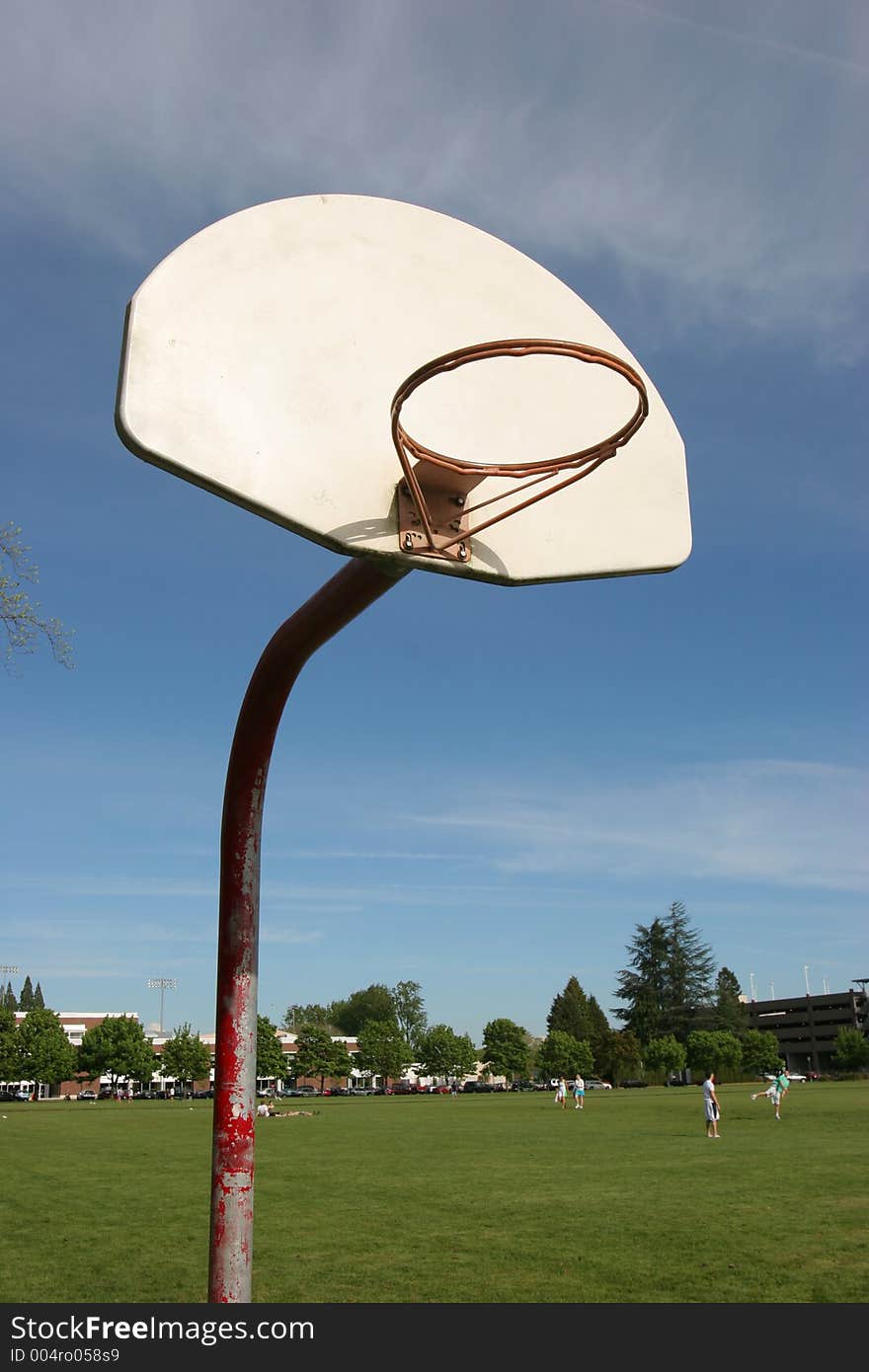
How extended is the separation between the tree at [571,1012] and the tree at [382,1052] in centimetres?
2349

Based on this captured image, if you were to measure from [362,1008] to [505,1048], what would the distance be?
1848 inches

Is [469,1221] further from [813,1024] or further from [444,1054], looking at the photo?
[813,1024]

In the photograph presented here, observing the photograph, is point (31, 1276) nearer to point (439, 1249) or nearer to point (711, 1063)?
point (439, 1249)

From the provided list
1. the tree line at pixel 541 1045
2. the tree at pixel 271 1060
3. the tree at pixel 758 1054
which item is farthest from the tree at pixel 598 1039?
the tree at pixel 271 1060

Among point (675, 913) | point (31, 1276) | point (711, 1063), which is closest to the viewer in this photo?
point (31, 1276)

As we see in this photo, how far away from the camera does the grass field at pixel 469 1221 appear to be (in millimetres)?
7664

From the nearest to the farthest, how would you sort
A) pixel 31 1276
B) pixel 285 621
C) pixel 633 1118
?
pixel 285 621 → pixel 31 1276 → pixel 633 1118

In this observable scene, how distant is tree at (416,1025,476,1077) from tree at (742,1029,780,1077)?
903 inches

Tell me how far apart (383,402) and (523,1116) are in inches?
1262

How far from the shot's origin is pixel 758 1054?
8175 cm

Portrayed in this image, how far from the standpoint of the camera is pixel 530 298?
438cm
